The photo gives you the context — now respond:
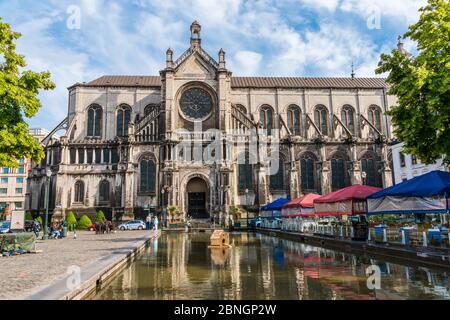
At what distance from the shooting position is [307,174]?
1993 inches

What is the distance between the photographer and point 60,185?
47.2 metres

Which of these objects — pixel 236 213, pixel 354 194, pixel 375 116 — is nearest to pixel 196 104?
pixel 236 213

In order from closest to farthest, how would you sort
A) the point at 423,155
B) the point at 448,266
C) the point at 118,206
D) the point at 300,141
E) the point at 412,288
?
the point at 412,288, the point at 448,266, the point at 423,155, the point at 118,206, the point at 300,141

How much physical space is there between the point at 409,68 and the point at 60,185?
44124 mm

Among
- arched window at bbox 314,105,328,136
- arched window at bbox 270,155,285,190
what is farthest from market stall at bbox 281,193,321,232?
arched window at bbox 314,105,328,136

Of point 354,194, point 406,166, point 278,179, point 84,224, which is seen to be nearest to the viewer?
point 354,194

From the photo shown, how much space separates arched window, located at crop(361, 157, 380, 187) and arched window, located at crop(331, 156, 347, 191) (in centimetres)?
276

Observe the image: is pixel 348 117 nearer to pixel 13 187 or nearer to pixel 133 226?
pixel 133 226

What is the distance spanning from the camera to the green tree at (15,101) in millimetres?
15656

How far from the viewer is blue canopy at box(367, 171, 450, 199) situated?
45.6 ft

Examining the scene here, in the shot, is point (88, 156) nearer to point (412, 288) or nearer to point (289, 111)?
point (289, 111)

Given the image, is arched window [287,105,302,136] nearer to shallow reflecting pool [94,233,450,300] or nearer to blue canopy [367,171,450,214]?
blue canopy [367,171,450,214]

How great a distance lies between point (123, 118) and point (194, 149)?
15.1 m
